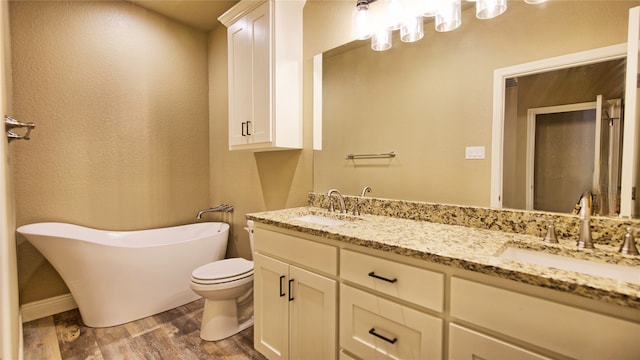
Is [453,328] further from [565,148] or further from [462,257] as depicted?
[565,148]

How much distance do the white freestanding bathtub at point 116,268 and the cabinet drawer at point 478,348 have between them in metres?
2.15

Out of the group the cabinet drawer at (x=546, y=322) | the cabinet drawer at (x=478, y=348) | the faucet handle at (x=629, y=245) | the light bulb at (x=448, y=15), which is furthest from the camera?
the light bulb at (x=448, y=15)

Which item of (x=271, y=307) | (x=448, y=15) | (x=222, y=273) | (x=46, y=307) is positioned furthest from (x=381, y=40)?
(x=46, y=307)

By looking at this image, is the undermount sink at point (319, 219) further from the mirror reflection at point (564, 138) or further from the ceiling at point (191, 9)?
the ceiling at point (191, 9)

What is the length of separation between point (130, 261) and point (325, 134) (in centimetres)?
173

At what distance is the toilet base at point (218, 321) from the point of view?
1937mm

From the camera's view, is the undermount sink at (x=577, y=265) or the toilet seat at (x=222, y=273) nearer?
the undermount sink at (x=577, y=265)

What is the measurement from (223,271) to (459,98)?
183 centimetres

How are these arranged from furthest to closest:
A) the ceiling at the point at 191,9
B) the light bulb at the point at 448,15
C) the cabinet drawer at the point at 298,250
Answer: the ceiling at the point at 191,9, the light bulb at the point at 448,15, the cabinet drawer at the point at 298,250

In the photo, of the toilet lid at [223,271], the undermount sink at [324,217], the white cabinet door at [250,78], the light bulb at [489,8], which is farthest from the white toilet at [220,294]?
the light bulb at [489,8]

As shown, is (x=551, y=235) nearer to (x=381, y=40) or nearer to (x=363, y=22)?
(x=381, y=40)

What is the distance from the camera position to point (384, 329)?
108 cm

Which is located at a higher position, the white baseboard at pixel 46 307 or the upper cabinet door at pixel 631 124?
the upper cabinet door at pixel 631 124

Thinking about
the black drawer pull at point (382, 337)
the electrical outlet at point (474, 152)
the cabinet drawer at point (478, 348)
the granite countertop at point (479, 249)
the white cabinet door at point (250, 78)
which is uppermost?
the white cabinet door at point (250, 78)
